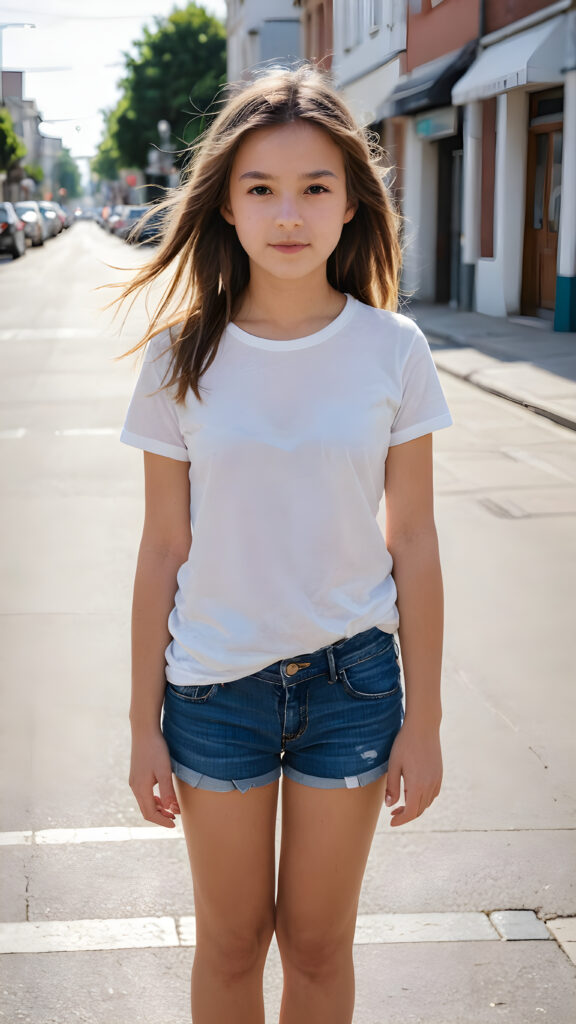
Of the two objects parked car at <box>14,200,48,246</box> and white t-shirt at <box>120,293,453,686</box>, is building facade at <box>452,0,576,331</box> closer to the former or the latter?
white t-shirt at <box>120,293,453,686</box>

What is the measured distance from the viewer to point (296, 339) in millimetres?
1912

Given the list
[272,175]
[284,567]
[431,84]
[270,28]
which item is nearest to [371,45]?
[431,84]

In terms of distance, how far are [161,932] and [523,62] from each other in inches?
598

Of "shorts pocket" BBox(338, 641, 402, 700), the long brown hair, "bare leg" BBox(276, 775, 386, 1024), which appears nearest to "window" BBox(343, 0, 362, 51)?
the long brown hair

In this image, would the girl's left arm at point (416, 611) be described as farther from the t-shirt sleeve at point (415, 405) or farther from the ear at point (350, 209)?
A: the ear at point (350, 209)

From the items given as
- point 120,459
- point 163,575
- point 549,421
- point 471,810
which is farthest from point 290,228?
point 549,421

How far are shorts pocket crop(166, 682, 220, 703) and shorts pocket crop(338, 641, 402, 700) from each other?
20cm

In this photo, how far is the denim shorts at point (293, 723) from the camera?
1.91 metres

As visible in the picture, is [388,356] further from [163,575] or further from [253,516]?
[163,575]

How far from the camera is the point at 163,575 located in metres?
2.00

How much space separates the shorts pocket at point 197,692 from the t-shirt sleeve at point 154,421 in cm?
36

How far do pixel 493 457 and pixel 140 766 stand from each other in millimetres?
7321

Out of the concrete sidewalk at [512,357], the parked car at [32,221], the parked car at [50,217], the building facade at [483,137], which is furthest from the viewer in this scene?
the parked car at [50,217]

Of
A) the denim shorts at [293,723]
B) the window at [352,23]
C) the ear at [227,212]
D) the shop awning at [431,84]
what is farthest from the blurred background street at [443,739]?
the shop awning at [431,84]
